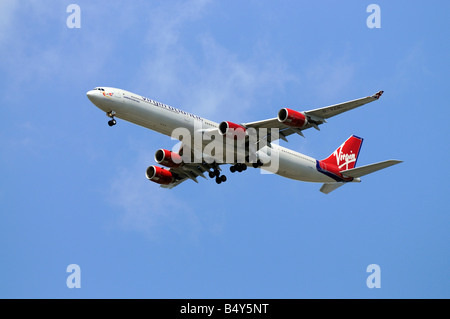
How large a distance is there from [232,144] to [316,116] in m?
6.84

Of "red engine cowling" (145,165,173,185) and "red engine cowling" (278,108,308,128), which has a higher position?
"red engine cowling" (278,108,308,128)

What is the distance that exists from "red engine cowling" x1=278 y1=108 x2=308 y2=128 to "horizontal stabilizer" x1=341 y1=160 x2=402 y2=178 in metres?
8.91

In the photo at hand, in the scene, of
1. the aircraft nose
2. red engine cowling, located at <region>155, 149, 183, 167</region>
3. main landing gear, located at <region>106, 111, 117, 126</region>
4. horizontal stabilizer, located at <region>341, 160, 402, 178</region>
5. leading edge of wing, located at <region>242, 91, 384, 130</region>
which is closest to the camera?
leading edge of wing, located at <region>242, 91, 384, 130</region>

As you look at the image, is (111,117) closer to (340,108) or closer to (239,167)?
(239,167)

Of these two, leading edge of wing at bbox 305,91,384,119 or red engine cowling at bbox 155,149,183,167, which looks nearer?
leading edge of wing at bbox 305,91,384,119

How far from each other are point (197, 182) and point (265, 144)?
9047 millimetres

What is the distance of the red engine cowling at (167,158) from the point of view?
52938 mm

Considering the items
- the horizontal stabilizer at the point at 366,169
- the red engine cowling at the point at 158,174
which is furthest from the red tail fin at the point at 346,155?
the red engine cowling at the point at 158,174

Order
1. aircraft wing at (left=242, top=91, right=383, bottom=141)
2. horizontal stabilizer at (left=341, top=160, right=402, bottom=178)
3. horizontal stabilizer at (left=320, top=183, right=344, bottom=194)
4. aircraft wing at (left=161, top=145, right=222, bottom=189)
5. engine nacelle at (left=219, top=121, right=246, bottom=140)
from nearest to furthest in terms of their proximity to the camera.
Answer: aircraft wing at (left=242, top=91, right=383, bottom=141), engine nacelle at (left=219, top=121, right=246, bottom=140), horizontal stabilizer at (left=341, top=160, right=402, bottom=178), aircraft wing at (left=161, top=145, right=222, bottom=189), horizontal stabilizer at (left=320, top=183, right=344, bottom=194)

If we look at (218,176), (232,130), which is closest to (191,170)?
(218,176)

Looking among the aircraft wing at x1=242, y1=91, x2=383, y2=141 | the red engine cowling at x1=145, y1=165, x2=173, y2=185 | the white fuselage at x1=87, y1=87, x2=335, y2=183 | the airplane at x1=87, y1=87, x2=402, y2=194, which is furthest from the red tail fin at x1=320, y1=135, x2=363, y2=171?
the red engine cowling at x1=145, y1=165, x2=173, y2=185

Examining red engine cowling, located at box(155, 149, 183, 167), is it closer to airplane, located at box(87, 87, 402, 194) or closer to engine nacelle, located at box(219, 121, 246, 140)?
airplane, located at box(87, 87, 402, 194)

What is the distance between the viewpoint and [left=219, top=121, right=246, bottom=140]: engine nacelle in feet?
155

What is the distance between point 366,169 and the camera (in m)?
54.4
